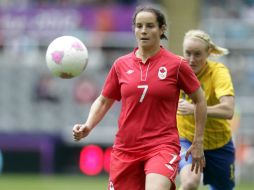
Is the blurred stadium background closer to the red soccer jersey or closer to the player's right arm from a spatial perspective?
the player's right arm

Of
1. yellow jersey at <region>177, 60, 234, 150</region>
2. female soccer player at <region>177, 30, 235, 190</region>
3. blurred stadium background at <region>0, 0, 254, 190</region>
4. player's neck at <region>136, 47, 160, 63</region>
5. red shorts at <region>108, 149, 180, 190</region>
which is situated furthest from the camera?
blurred stadium background at <region>0, 0, 254, 190</region>

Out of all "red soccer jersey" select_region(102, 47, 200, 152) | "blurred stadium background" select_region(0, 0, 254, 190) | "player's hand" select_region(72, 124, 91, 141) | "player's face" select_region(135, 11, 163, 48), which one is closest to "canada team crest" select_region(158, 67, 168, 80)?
"red soccer jersey" select_region(102, 47, 200, 152)

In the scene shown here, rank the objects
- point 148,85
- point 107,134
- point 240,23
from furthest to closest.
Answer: point 240,23 → point 107,134 → point 148,85

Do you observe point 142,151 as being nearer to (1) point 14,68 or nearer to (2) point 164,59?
(2) point 164,59

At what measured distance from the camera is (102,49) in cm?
2086

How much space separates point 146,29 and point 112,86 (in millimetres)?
668

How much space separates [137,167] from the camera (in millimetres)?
7703

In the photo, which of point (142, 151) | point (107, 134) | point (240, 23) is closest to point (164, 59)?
point (142, 151)

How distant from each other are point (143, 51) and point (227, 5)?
50.7 feet

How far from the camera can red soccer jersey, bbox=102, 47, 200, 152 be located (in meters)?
7.68

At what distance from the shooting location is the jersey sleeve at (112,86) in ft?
26.3

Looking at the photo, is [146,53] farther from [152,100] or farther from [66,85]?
[66,85]

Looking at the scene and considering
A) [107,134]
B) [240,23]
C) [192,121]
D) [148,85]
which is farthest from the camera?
[240,23]

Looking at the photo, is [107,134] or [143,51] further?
[107,134]
